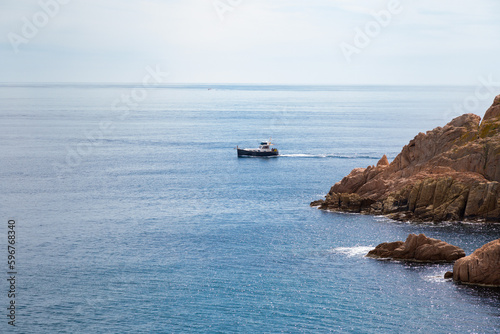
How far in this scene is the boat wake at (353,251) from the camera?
75.7 meters

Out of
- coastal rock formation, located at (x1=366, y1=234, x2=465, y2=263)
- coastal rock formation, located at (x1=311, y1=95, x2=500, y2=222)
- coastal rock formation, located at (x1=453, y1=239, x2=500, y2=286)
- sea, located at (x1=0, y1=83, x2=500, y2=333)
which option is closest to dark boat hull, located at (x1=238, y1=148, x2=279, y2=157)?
sea, located at (x1=0, y1=83, x2=500, y2=333)

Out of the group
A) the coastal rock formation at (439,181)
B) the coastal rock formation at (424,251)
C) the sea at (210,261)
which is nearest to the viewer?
the sea at (210,261)

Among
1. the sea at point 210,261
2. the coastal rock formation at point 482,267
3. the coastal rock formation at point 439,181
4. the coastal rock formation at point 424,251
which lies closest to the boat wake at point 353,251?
the sea at point 210,261

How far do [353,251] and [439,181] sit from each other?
21.4 m

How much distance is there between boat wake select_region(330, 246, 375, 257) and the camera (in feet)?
248

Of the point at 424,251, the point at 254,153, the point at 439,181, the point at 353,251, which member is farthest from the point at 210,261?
the point at 254,153

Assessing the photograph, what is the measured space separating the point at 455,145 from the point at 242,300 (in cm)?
4933

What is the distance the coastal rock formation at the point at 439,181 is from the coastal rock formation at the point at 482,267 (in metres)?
24.1

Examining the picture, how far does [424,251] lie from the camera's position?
7106cm

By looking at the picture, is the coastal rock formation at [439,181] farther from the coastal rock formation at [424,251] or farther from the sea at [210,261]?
the coastal rock formation at [424,251]

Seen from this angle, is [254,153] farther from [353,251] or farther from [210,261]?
[210,261]

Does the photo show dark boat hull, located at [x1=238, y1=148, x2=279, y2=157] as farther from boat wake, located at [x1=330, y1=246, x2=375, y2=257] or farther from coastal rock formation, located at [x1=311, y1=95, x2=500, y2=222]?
boat wake, located at [x1=330, y1=246, x2=375, y2=257]

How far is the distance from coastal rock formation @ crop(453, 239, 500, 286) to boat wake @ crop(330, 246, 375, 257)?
1388cm

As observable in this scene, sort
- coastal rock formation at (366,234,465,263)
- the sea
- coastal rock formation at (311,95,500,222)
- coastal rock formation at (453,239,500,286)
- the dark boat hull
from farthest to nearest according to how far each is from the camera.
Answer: the dark boat hull → coastal rock formation at (311,95,500,222) → coastal rock formation at (366,234,465,263) → coastal rock formation at (453,239,500,286) → the sea
